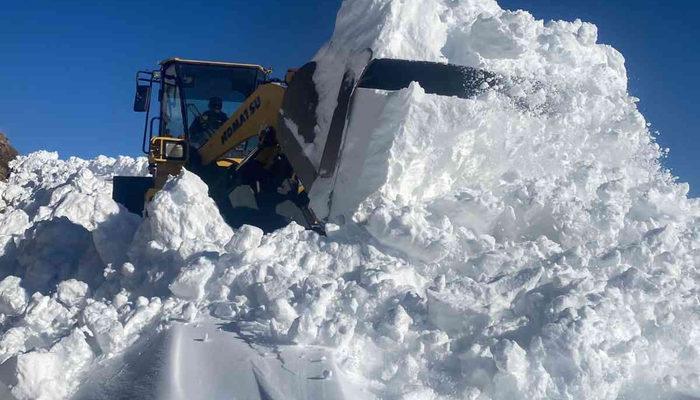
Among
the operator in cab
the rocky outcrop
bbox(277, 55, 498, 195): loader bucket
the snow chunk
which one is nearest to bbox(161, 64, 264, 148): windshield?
the operator in cab

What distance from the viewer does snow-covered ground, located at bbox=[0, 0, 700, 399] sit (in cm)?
372

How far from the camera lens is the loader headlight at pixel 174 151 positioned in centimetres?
723

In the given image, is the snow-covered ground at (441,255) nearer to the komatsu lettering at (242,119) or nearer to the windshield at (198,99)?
the komatsu lettering at (242,119)

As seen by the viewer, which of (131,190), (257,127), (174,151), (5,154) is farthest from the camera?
(5,154)

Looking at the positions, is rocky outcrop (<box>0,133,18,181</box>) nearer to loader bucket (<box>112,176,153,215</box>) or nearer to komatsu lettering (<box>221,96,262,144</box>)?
loader bucket (<box>112,176,153,215</box>)

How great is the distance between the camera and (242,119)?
21.6 ft

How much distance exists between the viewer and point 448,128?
5.32 m

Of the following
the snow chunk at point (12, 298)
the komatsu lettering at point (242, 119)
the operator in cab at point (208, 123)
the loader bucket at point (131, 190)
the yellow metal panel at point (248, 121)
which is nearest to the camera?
the snow chunk at point (12, 298)

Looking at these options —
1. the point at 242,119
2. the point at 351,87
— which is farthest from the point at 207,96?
the point at 351,87

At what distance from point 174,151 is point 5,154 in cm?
964

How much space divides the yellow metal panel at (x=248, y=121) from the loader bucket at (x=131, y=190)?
5.31ft

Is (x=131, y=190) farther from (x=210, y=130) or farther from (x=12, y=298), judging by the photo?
(x=12, y=298)

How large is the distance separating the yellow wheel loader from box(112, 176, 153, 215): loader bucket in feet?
0.04

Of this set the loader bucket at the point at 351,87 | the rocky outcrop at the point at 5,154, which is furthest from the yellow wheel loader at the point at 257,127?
the rocky outcrop at the point at 5,154
